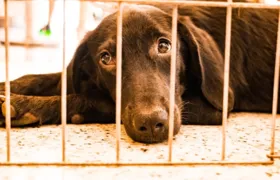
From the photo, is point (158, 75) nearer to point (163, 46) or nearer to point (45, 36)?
point (163, 46)

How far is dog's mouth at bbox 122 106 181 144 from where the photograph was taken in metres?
1.27

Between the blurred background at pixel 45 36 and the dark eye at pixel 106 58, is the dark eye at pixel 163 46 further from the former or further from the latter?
the blurred background at pixel 45 36

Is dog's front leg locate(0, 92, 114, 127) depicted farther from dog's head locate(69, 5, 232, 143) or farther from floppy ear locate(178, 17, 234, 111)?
floppy ear locate(178, 17, 234, 111)

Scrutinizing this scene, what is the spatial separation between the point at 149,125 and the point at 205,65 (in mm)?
500

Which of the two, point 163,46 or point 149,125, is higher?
point 163,46

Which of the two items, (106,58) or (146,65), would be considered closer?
(146,65)

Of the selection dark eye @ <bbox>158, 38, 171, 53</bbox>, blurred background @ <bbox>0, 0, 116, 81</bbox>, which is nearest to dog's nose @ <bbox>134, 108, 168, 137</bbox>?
dark eye @ <bbox>158, 38, 171, 53</bbox>

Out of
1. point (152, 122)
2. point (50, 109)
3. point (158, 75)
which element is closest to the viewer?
point (152, 122)

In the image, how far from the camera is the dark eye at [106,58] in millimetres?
1664

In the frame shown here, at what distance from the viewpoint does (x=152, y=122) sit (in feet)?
4.15

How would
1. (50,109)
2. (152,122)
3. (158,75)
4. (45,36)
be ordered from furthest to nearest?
(45,36) → (50,109) → (158,75) → (152,122)

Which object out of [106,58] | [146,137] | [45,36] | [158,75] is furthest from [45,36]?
[146,137]

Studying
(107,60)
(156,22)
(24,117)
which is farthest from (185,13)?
(24,117)

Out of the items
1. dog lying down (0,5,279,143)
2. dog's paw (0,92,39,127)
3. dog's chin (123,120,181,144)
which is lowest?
dog's chin (123,120,181,144)
